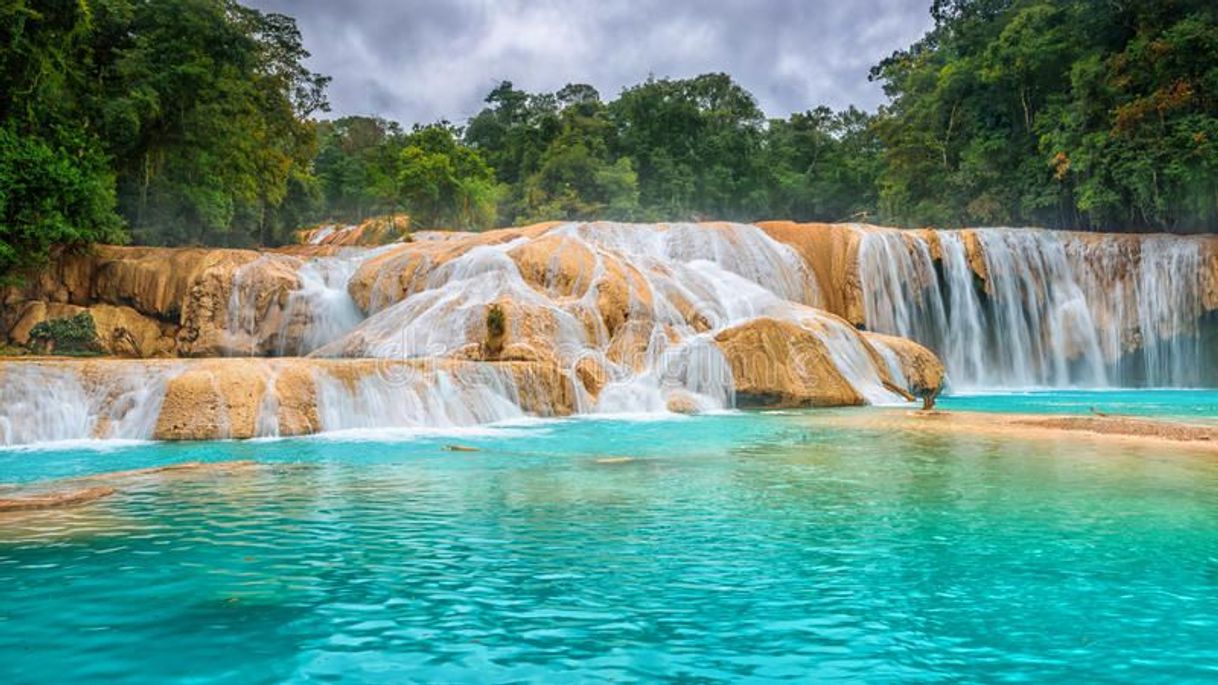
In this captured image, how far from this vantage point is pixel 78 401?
12.6 m

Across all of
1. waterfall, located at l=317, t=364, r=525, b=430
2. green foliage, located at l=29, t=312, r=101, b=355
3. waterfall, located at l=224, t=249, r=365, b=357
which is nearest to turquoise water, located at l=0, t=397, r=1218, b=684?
waterfall, located at l=317, t=364, r=525, b=430

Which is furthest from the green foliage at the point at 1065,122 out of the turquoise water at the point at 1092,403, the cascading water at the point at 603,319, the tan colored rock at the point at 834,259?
the cascading water at the point at 603,319

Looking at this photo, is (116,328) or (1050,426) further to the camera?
(116,328)

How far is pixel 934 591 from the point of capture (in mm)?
4805

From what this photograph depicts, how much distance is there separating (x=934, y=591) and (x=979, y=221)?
3382cm

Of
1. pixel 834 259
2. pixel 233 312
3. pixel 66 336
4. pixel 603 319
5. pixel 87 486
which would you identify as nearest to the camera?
pixel 87 486

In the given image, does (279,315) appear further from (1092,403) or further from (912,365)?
(1092,403)

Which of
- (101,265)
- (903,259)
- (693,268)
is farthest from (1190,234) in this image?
(101,265)

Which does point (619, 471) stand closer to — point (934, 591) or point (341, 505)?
point (341, 505)

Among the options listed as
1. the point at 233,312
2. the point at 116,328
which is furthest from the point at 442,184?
the point at 116,328

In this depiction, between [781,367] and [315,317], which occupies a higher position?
[315,317]

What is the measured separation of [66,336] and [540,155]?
114 ft

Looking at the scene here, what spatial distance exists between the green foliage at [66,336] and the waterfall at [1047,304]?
21.0 metres

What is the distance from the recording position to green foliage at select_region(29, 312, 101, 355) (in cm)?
2108
